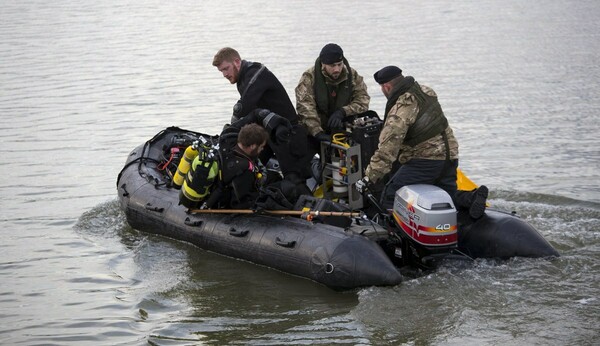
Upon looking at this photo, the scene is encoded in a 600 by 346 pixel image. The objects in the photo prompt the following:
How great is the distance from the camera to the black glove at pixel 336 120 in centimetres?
908

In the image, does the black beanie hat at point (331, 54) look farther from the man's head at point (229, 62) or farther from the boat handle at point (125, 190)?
the boat handle at point (125, 190)

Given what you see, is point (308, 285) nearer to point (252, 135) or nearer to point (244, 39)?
point (252, 135)

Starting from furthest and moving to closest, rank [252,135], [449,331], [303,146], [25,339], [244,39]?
[244,39], [303,146], [252,135], [25,339], [449,331]

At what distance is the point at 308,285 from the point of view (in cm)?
823

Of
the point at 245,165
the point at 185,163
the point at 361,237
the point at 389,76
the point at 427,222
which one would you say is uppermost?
the point at 389,76

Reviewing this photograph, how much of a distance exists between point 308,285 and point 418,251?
3.18ft

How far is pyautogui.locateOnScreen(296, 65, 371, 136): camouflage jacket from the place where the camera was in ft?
30.3

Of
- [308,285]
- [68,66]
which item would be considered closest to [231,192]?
[308,285]

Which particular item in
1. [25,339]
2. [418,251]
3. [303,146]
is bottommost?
[25,339]

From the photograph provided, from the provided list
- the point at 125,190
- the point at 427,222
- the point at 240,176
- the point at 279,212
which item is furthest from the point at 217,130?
the point at 427,222

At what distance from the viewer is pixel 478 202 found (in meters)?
8.04

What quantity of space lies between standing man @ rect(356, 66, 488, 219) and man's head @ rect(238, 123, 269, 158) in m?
A: 0.96

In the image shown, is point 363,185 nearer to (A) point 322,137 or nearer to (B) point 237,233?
(A) point 322,137

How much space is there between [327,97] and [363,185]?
153cm
